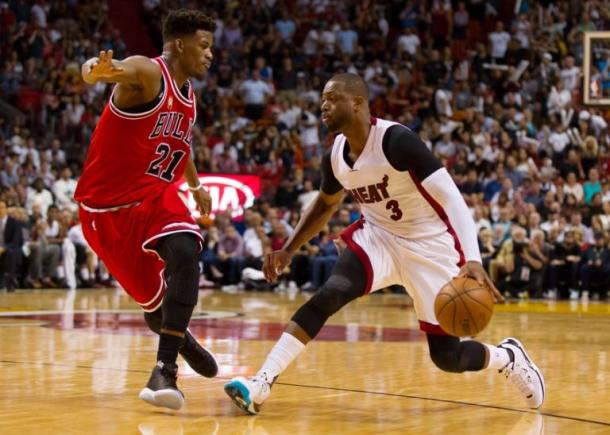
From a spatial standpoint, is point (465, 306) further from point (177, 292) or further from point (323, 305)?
point (177, 292)

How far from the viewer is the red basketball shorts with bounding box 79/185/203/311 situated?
5398 mm

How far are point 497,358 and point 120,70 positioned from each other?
7.77ft

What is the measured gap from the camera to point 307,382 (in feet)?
20.6

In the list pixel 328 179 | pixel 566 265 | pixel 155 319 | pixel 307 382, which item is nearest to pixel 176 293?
pixel 155 319

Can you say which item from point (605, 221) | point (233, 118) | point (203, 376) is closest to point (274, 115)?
point (233, 118)

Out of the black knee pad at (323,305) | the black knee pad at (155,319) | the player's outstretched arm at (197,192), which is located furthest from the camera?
the player's outstretched arm at (197,192)

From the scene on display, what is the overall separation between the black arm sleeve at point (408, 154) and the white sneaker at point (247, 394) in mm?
1264

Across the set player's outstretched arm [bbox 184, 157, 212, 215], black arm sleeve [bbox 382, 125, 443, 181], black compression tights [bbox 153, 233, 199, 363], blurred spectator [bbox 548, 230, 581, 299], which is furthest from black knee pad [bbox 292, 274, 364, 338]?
blurred spectator [bbox 548, 230, 581, 299]

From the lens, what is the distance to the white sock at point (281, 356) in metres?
5.21

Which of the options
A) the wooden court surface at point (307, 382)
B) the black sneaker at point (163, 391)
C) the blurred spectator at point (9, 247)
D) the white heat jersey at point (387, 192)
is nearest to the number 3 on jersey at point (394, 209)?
the white heat jersey at point (387, 192)

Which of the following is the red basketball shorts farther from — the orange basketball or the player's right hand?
the orange basketball

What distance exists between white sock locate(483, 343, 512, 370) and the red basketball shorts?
158 cm

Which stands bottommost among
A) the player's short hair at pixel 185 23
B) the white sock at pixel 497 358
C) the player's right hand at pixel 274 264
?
the white sock at pixel 497 358

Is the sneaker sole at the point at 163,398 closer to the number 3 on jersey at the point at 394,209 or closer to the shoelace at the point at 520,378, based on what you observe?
the number 3 on jersey at the point at 394,209
